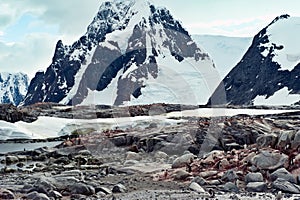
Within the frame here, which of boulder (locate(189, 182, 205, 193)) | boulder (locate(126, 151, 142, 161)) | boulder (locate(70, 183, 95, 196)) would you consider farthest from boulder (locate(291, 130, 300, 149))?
boulder (locate(70, 183, 95, 196))

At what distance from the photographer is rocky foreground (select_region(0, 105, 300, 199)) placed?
2027 cm

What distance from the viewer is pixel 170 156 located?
32.7 m

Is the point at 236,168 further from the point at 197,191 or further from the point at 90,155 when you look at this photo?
the point at 90,155

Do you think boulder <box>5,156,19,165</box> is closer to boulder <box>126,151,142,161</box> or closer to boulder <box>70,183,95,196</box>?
boulder <box>126,151,142,161</box>

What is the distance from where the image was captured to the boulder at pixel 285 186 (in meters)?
19.9

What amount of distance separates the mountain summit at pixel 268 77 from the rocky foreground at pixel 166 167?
401 ft

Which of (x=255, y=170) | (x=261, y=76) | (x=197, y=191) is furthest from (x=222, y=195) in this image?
(x=261, y=76)

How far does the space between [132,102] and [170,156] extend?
13636 cm

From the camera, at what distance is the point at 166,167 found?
27.9m

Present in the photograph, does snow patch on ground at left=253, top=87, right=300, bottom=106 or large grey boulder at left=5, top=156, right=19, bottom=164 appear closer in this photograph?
large grey boulder at left=5, top=156, right=19, bottom=164

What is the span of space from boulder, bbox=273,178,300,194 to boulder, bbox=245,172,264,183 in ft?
3.24

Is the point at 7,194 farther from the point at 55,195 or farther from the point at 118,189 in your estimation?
the point at 118,189

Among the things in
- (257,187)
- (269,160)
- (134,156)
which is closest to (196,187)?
(257,187)

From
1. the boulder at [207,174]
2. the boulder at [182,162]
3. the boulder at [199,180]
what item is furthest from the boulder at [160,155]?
the boulder at [199,180]
